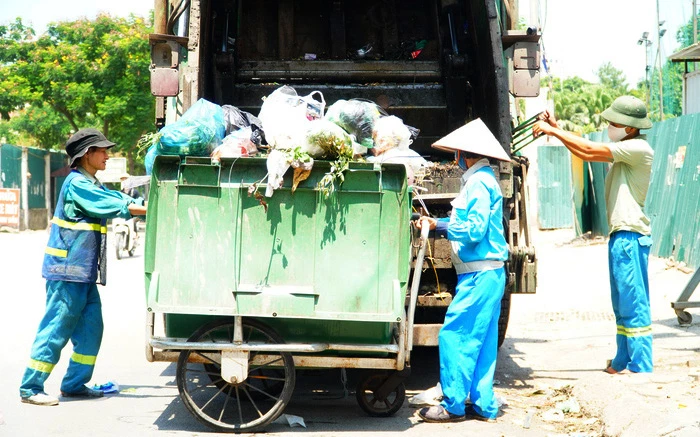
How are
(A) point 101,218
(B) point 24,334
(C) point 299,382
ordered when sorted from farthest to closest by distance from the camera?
(B) point 24,334
(C) point 299,382
(A) point 101,218

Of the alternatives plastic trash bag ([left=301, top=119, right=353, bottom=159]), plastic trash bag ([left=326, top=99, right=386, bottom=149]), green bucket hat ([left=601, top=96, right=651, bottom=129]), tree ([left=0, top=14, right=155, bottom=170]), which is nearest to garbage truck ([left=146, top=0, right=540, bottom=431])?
plastic trash bag ([left=301, top=119, right=353, bottom=159])

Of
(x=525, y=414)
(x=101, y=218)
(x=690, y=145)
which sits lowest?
(x=525, y=414)

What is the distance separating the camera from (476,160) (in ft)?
16.6

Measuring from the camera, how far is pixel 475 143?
5020 mm

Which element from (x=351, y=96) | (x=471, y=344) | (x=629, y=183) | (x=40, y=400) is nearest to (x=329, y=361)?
(x=471, y=344)

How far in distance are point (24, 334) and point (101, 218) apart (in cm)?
293

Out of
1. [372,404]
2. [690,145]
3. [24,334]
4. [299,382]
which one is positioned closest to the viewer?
[372,404]

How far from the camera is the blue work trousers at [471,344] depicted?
488 cm

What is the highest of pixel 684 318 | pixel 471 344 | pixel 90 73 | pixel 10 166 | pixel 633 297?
pixel 90 73

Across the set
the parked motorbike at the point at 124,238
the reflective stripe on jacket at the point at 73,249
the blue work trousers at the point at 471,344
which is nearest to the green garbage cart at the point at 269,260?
the blue work trousers at the point at 471,344

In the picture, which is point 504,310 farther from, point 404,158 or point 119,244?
point 119,244

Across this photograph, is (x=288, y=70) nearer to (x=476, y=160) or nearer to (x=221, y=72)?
(x=221, y=72)

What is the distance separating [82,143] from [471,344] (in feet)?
8.65

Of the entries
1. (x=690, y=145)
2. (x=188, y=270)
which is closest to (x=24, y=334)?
(x=188, y=270)
